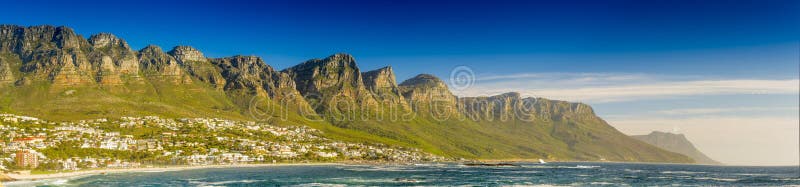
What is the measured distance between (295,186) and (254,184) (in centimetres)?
1366

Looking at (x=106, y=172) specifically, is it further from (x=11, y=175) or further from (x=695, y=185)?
(x=695, y=185)

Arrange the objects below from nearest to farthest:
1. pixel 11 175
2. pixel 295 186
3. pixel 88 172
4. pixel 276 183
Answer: pixel 295 186
pixel 276 183
pixel 11 175
pixel 88 172

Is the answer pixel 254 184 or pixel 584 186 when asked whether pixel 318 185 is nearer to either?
pixel 254 184

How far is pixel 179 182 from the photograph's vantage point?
475 ft

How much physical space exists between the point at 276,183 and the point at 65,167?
92855 millimetres

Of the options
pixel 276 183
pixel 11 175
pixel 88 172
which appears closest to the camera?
pixel 276 183

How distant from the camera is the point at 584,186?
142000 mm

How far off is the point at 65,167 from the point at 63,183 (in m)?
58.6

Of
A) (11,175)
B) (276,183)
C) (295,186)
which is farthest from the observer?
(11,175)

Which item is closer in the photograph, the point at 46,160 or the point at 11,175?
the point at 11,175

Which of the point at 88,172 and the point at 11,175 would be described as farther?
the point at 88,172

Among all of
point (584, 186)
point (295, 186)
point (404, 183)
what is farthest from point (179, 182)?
point (584, 186)

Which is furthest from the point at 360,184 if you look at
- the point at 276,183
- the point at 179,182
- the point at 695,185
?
the point at 695,185

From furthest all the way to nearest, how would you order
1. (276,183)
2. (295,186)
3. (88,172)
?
(88,172) → (276,183) → (295,186)
